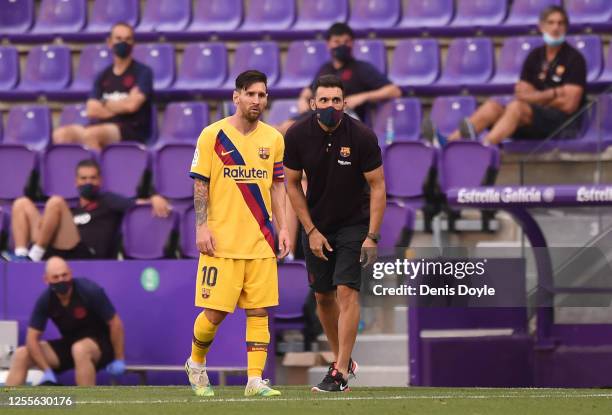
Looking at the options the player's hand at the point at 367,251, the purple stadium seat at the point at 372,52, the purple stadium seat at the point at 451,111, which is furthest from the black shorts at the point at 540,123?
the player's hand at the point at 367,251

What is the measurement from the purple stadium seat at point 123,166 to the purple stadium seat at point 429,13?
3911 millimetres

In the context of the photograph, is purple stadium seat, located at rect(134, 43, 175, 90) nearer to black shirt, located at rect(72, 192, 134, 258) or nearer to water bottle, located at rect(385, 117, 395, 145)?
water bottle, located at rect(385, 117, 395, 145)

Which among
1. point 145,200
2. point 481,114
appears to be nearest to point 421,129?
point 481,114

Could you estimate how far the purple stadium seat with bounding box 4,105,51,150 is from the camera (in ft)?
50.3

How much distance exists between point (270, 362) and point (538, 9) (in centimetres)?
631

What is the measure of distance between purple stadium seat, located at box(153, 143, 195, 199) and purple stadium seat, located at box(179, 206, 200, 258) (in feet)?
2.61

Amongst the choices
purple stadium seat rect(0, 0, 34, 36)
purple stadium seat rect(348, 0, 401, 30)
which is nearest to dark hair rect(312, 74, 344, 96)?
purple stadium seat rect(348, 0, 401, 30)

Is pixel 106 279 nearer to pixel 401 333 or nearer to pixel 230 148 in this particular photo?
pixel 401 333

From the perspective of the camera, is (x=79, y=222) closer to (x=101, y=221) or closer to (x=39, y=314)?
(x=101, y=221)

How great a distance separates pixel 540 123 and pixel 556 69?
2.49 ft

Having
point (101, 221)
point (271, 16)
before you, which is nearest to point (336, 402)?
point (101, 221)

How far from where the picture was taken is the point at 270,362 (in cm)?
1088

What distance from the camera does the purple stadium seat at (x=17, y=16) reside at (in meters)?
17.3

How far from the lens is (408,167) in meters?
12.7
